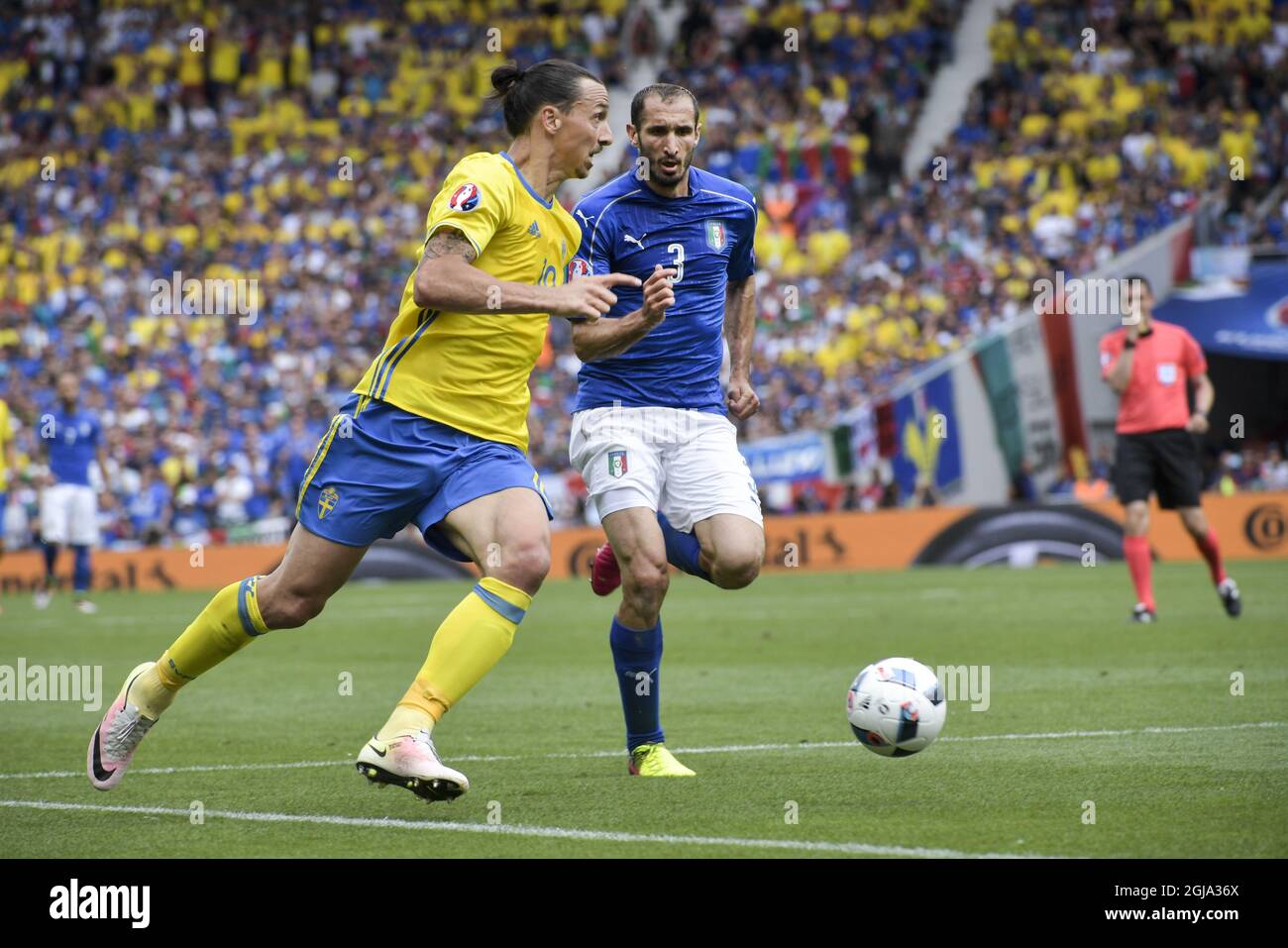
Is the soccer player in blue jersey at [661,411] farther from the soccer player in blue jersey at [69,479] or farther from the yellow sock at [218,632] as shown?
the soccer player in blue jersey at [69,479]

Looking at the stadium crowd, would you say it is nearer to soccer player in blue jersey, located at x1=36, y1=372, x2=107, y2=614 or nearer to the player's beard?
soccer player in blue jersey, located at x1=36, y1=372, x2=107, y2=614

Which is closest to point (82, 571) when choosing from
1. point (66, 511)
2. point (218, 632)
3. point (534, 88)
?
point (66, 511)

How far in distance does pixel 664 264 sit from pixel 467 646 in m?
2.08

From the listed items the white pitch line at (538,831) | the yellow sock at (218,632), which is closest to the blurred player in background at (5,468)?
the yellow sock at (218,632)

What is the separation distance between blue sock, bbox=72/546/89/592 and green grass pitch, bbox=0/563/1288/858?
→ 4.67 m

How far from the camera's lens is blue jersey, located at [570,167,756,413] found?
7.02m

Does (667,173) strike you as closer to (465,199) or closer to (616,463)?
(616,463)

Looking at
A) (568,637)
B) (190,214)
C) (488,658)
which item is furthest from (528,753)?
(190,214)

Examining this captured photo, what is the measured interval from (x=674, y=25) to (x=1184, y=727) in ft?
88.4

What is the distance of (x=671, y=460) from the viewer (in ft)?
22.9

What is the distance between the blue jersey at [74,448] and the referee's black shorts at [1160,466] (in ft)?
35.6

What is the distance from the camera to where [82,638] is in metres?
14.4
